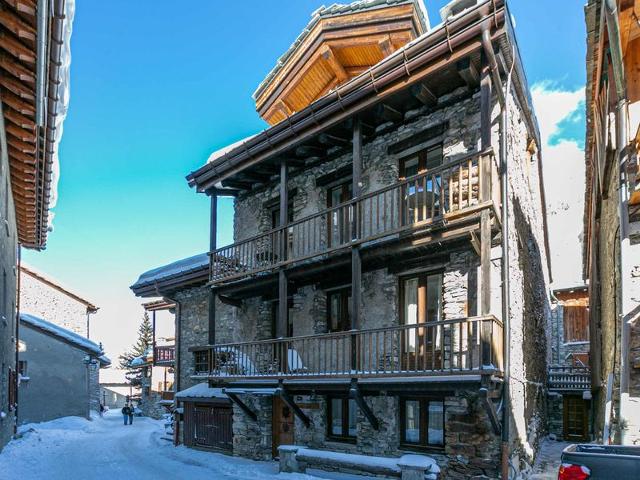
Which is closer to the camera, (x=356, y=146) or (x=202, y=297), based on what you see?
(x=356, y=146)

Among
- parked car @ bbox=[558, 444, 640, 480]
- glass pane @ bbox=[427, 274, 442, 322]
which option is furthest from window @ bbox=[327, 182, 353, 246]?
parked car @ bbox=[558, 444, 640, 480]

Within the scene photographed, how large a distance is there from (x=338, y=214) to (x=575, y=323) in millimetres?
14246

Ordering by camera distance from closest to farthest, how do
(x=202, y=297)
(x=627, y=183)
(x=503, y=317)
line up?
(x=627, y=183)
(x=503, y=317)
(x=202, y=297)

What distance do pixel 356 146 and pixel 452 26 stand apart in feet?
9.43

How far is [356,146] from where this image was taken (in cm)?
1120

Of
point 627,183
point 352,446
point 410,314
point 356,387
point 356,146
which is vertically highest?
point 356,146

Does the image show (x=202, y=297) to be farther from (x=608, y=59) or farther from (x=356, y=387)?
(x=608, y=59)

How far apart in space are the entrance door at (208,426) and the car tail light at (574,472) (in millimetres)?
11380

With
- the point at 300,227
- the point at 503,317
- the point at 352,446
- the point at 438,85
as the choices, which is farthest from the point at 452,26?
the point at 352,446

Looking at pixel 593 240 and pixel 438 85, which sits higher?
pixel 438 85

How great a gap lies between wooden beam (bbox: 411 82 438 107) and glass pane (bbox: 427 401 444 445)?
5902mm

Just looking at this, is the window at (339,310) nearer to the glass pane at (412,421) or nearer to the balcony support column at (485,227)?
the glass pane at (412,421)

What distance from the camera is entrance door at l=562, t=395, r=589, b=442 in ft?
55.3

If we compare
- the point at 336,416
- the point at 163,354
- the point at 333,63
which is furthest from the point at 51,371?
the point at 333,63
